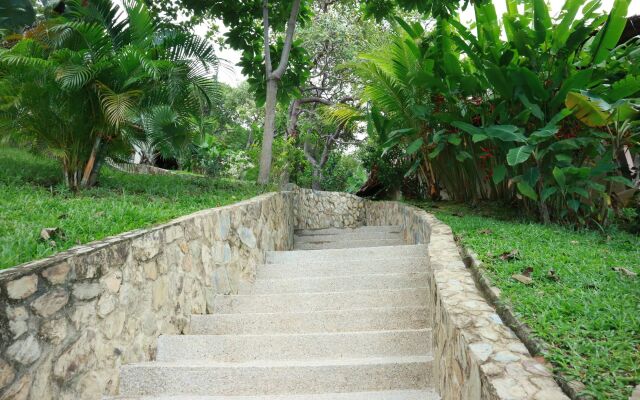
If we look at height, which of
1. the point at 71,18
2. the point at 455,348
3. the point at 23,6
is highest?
the point at 23,6

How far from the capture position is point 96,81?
4852 millimetres

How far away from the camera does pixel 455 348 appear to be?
6.23 ft

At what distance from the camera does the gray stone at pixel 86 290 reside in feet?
7.49

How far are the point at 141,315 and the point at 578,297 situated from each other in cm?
247

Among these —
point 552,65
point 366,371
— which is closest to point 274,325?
point 366,371

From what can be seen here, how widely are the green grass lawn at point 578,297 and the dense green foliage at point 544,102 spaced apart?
84 cm

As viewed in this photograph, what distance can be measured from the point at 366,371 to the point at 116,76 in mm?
4079

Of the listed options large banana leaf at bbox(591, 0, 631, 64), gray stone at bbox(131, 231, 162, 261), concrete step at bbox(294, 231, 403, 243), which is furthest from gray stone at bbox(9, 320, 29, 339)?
concrete step at bbox(294, 231, 403, 243)

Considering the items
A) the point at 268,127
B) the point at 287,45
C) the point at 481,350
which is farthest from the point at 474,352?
the point at 287,45

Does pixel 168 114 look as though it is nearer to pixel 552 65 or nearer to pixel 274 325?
pixel 274 325

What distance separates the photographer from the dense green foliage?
4.84 m

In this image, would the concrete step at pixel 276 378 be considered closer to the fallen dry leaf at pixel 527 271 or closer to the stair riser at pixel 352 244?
the fallen dry leaf at pixel 527 271

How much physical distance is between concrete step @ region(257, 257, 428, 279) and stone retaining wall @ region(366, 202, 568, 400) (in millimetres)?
1452

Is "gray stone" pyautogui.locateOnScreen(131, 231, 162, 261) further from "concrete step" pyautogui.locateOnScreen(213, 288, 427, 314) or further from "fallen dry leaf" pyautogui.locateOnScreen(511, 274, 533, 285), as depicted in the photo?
"fallen dry leaf" pyautogui.locateOnScreen(511, 274, 533, 285)
